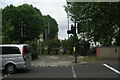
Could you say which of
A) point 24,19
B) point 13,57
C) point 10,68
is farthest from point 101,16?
point 24,19

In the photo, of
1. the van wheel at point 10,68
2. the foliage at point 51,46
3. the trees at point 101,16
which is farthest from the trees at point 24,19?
the van wheel at point 10,68

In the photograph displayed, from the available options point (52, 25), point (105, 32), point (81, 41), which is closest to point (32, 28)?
point (81, 41)

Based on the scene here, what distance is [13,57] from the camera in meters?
17.7

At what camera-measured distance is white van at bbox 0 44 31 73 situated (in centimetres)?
1764

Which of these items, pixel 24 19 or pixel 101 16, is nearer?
pixel 101 16

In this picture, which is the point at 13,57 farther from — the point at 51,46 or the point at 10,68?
the point at 51,46

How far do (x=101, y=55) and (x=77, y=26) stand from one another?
5502 millimetres

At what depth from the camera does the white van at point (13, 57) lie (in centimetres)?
1764

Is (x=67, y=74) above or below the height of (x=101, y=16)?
below

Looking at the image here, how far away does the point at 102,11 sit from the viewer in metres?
28.2

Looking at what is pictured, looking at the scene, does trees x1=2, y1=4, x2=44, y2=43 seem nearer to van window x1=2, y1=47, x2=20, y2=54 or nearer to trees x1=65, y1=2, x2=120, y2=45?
trees x1=65, y1=2, x2=120, y2=45

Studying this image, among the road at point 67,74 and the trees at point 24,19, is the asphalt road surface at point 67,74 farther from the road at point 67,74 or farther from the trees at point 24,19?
the trees at point 24,19

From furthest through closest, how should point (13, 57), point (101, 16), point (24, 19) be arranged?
point (24, 19), point (101, 16), point (13, 57)

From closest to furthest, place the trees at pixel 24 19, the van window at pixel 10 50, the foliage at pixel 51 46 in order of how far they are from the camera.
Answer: the van window at pixel 10 50 < the foliage at pixel 51 46 < the trees at pixel 24 19
